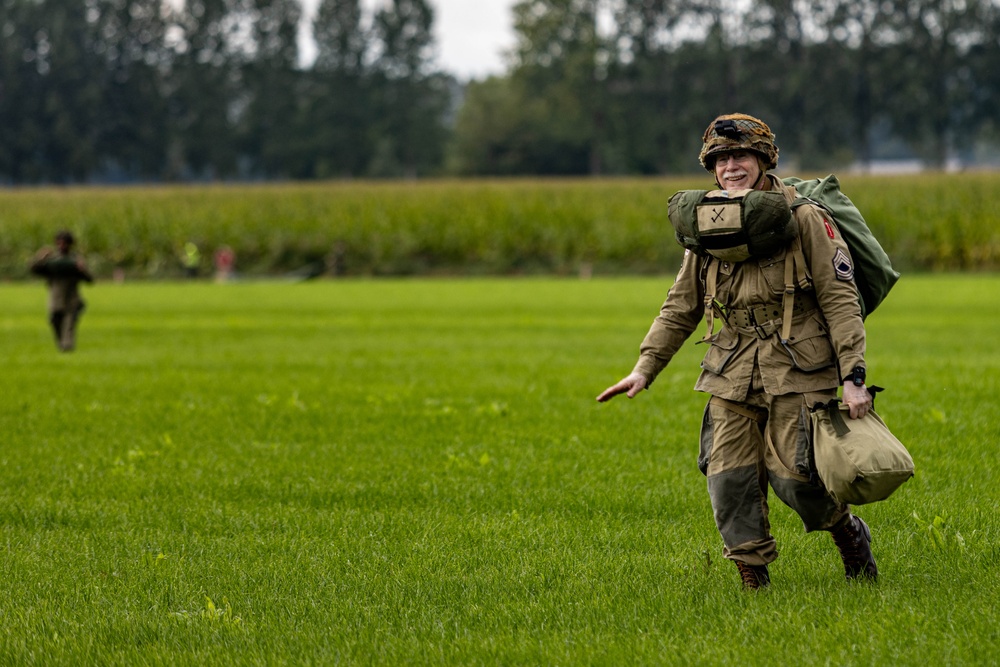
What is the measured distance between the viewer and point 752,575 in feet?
19.3

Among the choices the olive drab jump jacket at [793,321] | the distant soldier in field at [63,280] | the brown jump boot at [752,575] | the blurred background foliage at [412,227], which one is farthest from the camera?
the blurred background foliage at [412,227]

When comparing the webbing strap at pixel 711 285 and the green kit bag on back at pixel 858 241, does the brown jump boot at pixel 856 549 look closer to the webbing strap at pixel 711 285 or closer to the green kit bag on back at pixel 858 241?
the green kit bag on back at pixel 858 241

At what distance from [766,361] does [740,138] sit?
2.99ft

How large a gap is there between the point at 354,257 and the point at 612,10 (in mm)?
55756

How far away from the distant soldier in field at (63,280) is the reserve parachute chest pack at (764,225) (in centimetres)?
1444

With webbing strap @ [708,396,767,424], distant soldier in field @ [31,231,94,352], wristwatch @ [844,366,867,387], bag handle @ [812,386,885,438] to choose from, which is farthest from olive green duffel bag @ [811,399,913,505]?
distant soldier in field @ [31,231,94,352]

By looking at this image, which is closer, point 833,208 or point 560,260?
point 833,208

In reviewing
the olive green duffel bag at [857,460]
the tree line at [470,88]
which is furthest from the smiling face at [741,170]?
the tree line at [470,88]

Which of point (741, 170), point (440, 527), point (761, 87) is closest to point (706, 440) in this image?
point (741, 170)

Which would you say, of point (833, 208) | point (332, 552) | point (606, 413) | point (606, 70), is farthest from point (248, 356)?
point (606, 70)

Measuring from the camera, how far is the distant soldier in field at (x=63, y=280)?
18969 mm

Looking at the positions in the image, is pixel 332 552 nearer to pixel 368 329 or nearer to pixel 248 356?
pixel 248 356

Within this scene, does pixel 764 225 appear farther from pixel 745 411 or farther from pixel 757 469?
pixel 757 469

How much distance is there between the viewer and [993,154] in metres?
155
